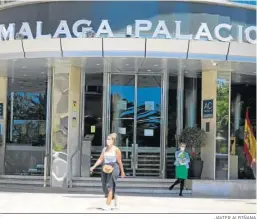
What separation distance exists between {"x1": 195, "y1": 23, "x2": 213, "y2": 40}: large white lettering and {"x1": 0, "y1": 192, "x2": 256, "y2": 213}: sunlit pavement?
15.7 ft

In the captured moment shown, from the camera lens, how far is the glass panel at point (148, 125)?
18.5 meters

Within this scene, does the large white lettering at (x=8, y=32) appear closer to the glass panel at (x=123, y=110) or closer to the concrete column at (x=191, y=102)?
the glass panel at (x=123, y=110)

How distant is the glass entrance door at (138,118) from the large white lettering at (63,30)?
10.9ft

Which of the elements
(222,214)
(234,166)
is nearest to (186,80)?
(234,166)

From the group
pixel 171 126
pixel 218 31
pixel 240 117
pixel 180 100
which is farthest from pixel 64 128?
pixel 240 117

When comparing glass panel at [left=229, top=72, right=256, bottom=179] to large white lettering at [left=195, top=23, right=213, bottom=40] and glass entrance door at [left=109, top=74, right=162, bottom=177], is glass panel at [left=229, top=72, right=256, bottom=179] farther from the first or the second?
large white lettering at [left=195, top=23, right=213, bottom=40]

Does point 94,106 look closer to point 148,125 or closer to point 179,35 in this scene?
point 148,125

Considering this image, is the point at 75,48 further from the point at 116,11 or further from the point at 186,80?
the point at 186,80

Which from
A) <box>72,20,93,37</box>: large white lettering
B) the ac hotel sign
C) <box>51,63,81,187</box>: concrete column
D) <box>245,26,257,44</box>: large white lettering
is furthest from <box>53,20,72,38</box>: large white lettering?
<box>245,26,257,44</box>: large white lettering

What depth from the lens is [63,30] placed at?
51.8 feet

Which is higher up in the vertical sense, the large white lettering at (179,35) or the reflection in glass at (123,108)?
the large white lettering at (179,35)

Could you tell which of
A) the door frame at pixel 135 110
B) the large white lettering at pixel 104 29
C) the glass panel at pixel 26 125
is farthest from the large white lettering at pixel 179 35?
the glass panel at pixel 26 125

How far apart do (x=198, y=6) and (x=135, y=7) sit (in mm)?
1923

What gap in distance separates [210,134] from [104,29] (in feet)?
16.2
